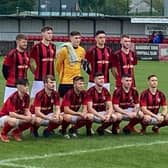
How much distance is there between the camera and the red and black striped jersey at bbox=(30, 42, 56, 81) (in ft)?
42.2

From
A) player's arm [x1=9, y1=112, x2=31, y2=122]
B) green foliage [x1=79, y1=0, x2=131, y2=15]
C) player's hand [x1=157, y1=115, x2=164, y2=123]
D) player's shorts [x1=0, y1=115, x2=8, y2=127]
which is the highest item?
green foliage [x1=79, y1=0, x2=131, y2=15]

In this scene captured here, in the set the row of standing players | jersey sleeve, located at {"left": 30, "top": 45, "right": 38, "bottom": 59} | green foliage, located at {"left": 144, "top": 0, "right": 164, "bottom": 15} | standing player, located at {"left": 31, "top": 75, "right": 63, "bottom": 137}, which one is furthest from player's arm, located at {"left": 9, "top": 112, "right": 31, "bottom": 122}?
green foliage, located at {"left": 144, "top": 0, "right": 164, "bottom": 15}

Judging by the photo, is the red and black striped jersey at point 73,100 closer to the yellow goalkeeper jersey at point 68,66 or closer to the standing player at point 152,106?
the yellow goalkeeper jersey at point 68,66

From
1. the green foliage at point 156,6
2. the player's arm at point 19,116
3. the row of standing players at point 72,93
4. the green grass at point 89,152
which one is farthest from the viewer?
the green foliage at point 156,6

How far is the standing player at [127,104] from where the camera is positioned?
41.7 ft

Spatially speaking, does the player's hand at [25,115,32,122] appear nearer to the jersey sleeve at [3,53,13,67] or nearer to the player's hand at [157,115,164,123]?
the jersey sleeve at [3,53,13,67]

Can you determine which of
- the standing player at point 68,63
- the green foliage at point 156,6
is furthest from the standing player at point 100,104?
the green foliage at point 156,6

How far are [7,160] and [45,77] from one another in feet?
8.84

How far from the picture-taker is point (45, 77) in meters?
12.2

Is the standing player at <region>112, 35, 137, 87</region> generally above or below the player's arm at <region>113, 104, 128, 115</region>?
above

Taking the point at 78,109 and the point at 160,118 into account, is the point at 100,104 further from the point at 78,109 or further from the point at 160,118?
the point at 160,118

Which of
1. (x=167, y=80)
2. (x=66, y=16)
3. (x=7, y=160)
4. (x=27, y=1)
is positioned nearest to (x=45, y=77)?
(x=7, y=160)

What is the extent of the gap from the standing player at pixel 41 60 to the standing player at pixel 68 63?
17cm

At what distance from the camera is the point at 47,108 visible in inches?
478
